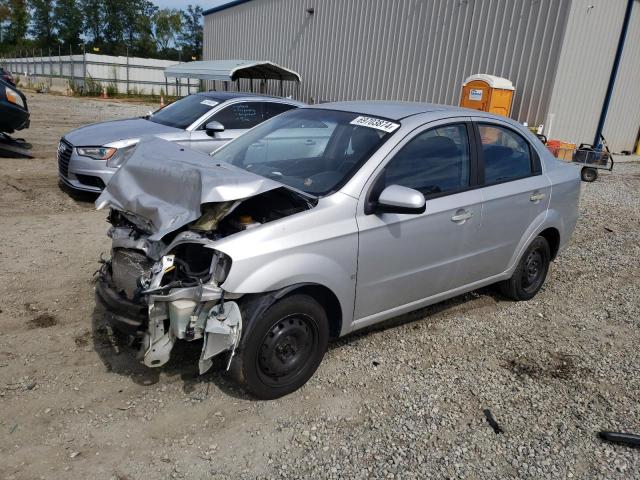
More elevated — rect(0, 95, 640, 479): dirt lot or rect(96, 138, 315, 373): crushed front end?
rect(96, 138, 315, 373): crushed front end

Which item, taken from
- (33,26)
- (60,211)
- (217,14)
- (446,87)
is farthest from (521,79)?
(33,26)

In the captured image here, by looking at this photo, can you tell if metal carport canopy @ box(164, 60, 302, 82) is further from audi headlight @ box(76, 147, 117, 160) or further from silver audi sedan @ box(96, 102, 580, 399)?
silver audi sedan @ box(96, 102, 580, 399)

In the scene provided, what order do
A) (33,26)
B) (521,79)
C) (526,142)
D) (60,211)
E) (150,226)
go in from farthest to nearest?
(33,26) → (521,79) → (60,211) → (526,142) → (150,226)

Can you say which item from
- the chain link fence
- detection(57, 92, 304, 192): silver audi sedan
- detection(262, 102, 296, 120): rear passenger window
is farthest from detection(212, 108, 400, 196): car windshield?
the chain link fence

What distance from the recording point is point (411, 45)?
15367 mm

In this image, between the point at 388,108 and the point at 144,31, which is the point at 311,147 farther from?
the point at 144,31

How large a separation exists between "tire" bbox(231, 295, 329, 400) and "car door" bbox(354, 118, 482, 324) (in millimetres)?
376

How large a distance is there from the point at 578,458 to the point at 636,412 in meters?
0.76

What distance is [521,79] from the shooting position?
498 inches

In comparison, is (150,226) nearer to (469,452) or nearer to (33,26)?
(469,452)

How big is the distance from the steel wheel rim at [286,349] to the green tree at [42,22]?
8890cm

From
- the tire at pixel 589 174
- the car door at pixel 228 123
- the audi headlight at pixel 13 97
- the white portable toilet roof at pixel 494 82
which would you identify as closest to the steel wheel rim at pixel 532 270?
the car door at pixel 228 123

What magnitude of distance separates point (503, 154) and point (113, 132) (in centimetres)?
536

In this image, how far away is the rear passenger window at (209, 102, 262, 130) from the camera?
24.8 ft
